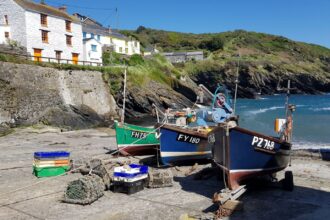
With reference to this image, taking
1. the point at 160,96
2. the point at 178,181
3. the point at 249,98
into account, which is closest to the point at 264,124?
the point at 160,96

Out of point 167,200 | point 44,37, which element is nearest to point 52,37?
point 44,37

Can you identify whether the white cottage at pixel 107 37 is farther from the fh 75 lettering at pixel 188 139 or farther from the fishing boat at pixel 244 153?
the fishing boat at pixel 244 153

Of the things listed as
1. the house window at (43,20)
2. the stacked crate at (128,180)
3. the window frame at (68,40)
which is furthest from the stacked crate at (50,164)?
the window frame at (68,40)

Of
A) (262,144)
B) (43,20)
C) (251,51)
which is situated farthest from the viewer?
(251,51)

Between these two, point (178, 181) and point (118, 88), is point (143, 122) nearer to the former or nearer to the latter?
point (118, 88)

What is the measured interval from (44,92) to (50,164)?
18.3 m

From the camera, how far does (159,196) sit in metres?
10.1

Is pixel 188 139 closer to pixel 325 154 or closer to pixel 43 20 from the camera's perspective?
pixel 325 154

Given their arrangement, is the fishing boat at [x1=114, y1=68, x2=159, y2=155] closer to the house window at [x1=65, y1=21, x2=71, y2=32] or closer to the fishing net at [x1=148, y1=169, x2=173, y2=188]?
the fishing net at [x1=148, y1=169, x2=173, y2=188]

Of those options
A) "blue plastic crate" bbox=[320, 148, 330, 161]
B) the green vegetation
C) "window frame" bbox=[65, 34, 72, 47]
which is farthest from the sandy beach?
the green vegetation

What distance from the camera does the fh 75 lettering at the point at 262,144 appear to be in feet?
32.1

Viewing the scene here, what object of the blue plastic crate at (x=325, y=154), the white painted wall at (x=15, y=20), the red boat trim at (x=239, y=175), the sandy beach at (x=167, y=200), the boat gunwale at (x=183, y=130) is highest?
the white painted wall at (x=15, y=20)

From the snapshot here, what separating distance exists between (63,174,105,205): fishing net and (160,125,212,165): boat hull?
4289 millimetres

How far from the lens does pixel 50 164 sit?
12484 millimetres
